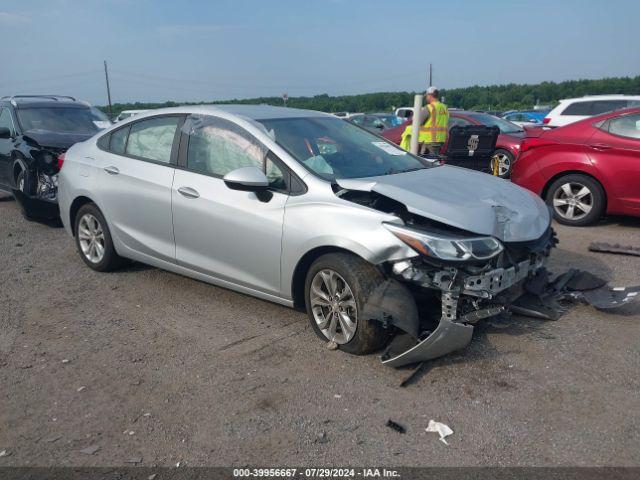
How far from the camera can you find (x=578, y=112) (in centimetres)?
1378

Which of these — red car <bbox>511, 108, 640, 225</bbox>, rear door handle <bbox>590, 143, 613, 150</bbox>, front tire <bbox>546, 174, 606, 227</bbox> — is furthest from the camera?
front tire <bbox>546, 174, 606, 227</bbox>

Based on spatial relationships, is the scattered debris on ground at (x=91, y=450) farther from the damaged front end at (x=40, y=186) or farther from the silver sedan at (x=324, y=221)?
the damaged front end at (x=40, y=186)

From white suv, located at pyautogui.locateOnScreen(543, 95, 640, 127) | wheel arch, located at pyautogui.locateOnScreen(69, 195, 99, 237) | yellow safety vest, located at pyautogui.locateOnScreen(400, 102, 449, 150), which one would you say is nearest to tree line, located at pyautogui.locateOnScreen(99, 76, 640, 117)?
white suv, located at pyautogui.locateOnScreen(543, 95, 640, 127)

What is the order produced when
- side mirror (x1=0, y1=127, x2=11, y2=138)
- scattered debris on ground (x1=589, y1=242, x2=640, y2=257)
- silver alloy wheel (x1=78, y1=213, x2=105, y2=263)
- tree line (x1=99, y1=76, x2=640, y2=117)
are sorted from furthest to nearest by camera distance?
tree line (x1=99, y1=76, x2=640, y2=117), side mirror (x1=0, y1=127, x2=11, y2=138), scattered debris on ground (x1=589, y1=242, x2=640, y2=257), silver alloy wheel (x1=78, y1=213, x2=105, y2=263)

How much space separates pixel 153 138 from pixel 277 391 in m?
2.88

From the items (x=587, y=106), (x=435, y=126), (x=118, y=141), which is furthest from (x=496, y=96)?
(x=118, y=141)

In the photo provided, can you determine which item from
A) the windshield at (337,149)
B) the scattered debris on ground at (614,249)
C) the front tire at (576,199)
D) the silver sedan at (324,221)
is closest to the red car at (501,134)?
the front tire at (576,199)

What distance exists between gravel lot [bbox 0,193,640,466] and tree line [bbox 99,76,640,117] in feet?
158

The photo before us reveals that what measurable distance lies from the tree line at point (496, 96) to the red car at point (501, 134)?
128 feet

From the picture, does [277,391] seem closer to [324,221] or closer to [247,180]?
[324,221]

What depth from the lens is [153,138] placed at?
548 centimetres

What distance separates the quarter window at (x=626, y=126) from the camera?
7.50m

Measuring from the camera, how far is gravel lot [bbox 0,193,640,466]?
3.09 metres

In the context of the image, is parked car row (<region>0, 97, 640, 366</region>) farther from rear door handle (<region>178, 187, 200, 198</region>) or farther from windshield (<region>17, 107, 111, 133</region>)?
windshield (<region>17, 107, 111, 133</region>)
